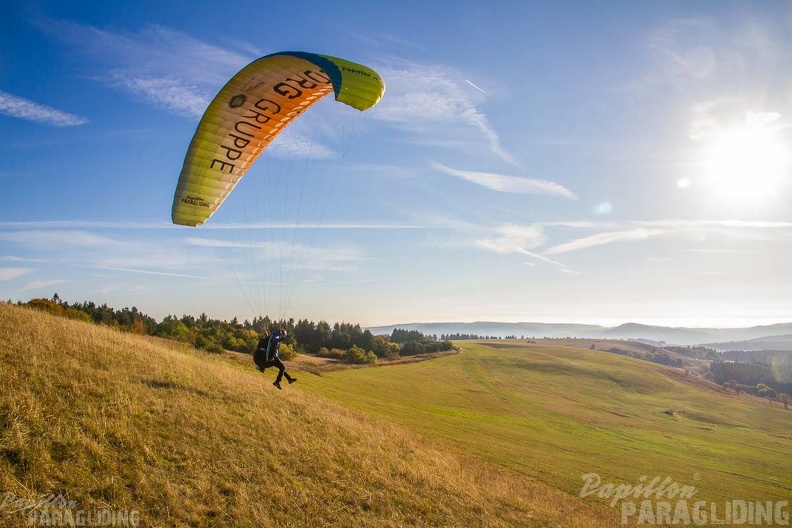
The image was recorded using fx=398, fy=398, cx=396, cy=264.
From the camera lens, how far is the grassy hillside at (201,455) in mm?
6648

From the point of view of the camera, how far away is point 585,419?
4284 cm

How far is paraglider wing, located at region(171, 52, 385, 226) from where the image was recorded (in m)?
10.9

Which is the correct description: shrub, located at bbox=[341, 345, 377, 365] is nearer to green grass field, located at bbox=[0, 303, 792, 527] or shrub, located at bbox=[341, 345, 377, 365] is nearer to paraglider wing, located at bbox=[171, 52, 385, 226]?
green grass field, located at bbox=[0, 303, 792, 527]

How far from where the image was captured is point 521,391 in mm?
57375

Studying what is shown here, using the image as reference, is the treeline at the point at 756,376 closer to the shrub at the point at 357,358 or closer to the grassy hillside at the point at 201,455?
the shrub at the point at 357,358

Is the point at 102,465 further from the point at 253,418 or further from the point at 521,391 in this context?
the point at 521,391

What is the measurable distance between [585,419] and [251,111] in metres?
44.8

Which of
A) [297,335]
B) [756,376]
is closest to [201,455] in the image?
[297,335]

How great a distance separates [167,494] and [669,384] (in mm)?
88496

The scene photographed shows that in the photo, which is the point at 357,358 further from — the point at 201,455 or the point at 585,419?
the point at 201,455

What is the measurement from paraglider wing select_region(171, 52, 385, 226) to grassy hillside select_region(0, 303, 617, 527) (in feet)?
16.9

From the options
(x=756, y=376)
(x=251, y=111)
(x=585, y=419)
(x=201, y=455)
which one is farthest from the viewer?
(x=756, y=376)

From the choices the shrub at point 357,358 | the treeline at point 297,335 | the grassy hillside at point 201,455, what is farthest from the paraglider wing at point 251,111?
the shrub at point 357,358

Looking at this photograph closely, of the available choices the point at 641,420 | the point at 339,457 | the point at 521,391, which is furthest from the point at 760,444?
the point at 339,457
